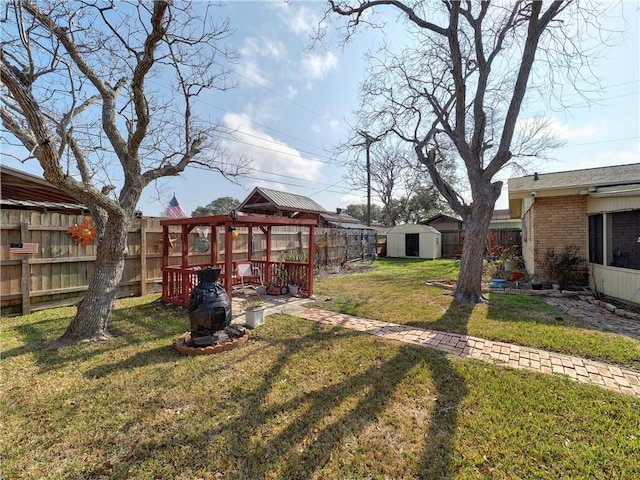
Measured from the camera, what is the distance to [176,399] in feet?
9.71

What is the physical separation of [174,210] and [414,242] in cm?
1561

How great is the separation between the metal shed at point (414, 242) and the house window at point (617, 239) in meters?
10.9

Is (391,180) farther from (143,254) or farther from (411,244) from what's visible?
(143,254)

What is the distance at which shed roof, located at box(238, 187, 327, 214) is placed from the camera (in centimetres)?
1866

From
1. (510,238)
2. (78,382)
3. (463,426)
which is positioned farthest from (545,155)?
(78,382)

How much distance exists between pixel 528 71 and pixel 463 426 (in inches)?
289

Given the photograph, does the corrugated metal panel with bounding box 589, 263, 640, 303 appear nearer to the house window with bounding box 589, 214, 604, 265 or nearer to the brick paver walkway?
the house window with bounding box 589, 214, 604, 265

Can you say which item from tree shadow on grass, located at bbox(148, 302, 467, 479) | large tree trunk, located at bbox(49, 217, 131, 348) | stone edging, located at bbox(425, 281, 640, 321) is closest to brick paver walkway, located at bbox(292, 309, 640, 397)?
tree shadow on grass, located at bbox(148, 302, 467, 479)

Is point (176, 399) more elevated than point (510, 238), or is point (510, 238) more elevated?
point (510, 238)

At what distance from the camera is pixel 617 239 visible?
6832 millimetres

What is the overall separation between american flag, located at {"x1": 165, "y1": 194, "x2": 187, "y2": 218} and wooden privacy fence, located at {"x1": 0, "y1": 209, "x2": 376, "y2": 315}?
1.45 m

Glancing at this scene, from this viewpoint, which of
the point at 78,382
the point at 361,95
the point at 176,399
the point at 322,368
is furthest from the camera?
the point at 361,95

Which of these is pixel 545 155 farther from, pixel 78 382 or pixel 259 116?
pixel 78 382

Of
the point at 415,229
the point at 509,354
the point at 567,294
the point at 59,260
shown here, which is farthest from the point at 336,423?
the point at 415,229
